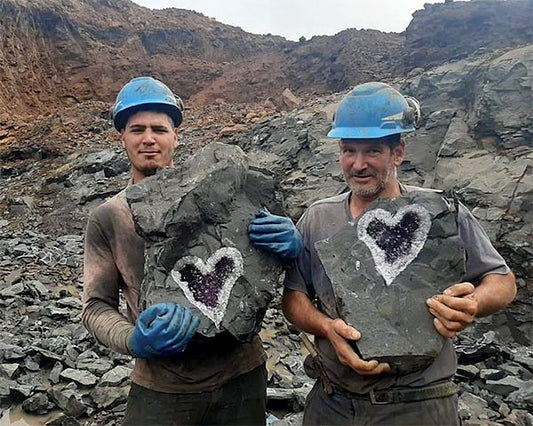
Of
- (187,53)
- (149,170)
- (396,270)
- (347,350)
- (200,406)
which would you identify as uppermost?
(187,53)

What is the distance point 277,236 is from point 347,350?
1.71 feet

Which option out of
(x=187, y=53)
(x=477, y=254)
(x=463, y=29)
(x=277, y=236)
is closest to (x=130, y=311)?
(x=277, y=236)

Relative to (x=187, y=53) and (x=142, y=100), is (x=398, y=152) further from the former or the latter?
(x=187, y=53)

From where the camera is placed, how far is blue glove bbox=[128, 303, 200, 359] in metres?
1.94

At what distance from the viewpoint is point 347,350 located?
2.07 meters

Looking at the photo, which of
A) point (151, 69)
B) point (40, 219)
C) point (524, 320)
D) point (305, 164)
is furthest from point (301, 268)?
point (151, 69)

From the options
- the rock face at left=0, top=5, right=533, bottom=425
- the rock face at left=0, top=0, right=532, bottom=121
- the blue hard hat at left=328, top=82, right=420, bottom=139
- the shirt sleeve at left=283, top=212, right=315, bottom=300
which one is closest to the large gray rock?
the shirt sleeve at left=283, top=212, right=315, bottom=300

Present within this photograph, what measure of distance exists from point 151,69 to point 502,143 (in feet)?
62.6

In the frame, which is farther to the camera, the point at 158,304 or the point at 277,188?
the point at 277,188

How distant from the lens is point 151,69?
2412 cm

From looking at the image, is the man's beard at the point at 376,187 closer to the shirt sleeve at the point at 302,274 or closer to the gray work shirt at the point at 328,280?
the gray work shirt at the point at 328,280

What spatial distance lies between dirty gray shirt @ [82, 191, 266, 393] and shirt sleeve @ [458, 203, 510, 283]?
100 centimetres

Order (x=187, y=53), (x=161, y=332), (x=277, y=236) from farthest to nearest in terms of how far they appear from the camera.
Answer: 1. (x=187, y=53)
2. (x=277, y=236)
3. (x=161, y=332)

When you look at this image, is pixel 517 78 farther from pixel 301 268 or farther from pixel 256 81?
pixel 256 81
